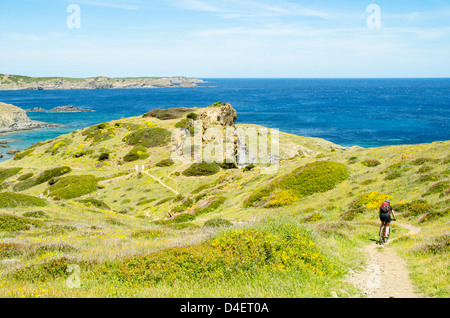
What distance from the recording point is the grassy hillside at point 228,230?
8445 mm

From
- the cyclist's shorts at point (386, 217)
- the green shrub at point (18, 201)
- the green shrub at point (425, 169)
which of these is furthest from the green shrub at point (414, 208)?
the green shrub at point (18, 201)

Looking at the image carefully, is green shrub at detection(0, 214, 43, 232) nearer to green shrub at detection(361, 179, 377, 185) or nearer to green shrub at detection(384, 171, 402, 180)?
green shrub at detection(361, 179, 377, 185)

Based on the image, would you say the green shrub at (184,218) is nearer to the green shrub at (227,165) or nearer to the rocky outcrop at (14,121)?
the green shrub at (227,165)

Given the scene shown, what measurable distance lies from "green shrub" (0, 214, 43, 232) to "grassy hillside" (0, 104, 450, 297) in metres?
0.10

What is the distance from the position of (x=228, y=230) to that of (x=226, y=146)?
49471 mm

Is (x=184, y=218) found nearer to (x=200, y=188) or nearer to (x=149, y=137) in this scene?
(x=200, y=188)

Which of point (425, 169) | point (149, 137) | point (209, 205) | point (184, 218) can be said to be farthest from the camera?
point (149, 137)

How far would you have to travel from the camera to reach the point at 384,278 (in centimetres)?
959

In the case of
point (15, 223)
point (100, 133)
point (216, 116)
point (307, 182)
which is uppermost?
point (216, 116)

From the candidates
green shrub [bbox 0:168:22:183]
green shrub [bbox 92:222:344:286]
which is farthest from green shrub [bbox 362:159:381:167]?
green shrub [bbox 0:168:22:183]

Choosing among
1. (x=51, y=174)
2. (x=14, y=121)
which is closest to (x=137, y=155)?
(x=51, y=174)

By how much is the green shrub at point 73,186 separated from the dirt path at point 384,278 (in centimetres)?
4733

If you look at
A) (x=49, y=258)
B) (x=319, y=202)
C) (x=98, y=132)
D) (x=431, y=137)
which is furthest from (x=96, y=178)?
(x=431, y=137)
